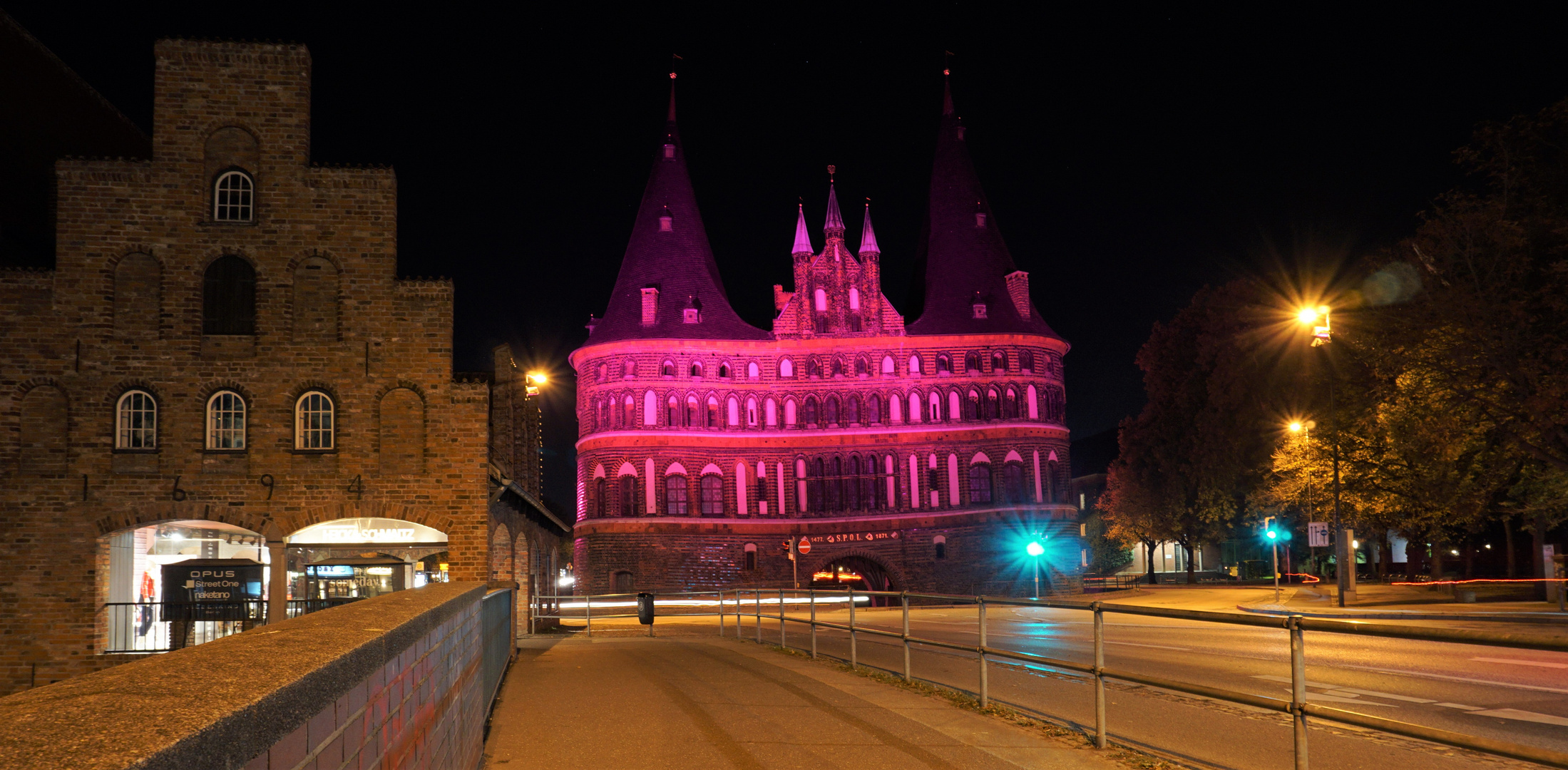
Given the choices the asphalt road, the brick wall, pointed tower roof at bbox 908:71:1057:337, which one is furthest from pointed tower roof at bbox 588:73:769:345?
the asphalt road

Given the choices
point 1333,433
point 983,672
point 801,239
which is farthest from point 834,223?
point 983,672

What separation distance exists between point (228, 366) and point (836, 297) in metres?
46.2

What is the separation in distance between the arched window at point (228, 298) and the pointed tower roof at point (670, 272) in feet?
136

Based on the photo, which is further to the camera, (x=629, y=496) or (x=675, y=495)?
(x=675, y=495)

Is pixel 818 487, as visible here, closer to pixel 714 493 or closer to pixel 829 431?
pixel 829 431

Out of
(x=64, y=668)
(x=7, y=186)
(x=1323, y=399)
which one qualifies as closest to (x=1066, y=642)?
(x=64, y=668)

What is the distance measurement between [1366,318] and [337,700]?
37.9 metres

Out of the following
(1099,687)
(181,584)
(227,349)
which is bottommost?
(1099,687)

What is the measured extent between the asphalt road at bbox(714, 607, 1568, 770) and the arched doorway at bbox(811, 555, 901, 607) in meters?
46.8

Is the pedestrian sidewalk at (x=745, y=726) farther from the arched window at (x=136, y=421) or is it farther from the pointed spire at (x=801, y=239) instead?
the pointed spire at (x=801, y=239)

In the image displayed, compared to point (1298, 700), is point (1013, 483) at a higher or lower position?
higher

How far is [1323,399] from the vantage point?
130ft

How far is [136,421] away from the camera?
83.6 ft

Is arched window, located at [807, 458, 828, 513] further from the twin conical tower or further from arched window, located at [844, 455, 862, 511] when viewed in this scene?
the twin conical tower
